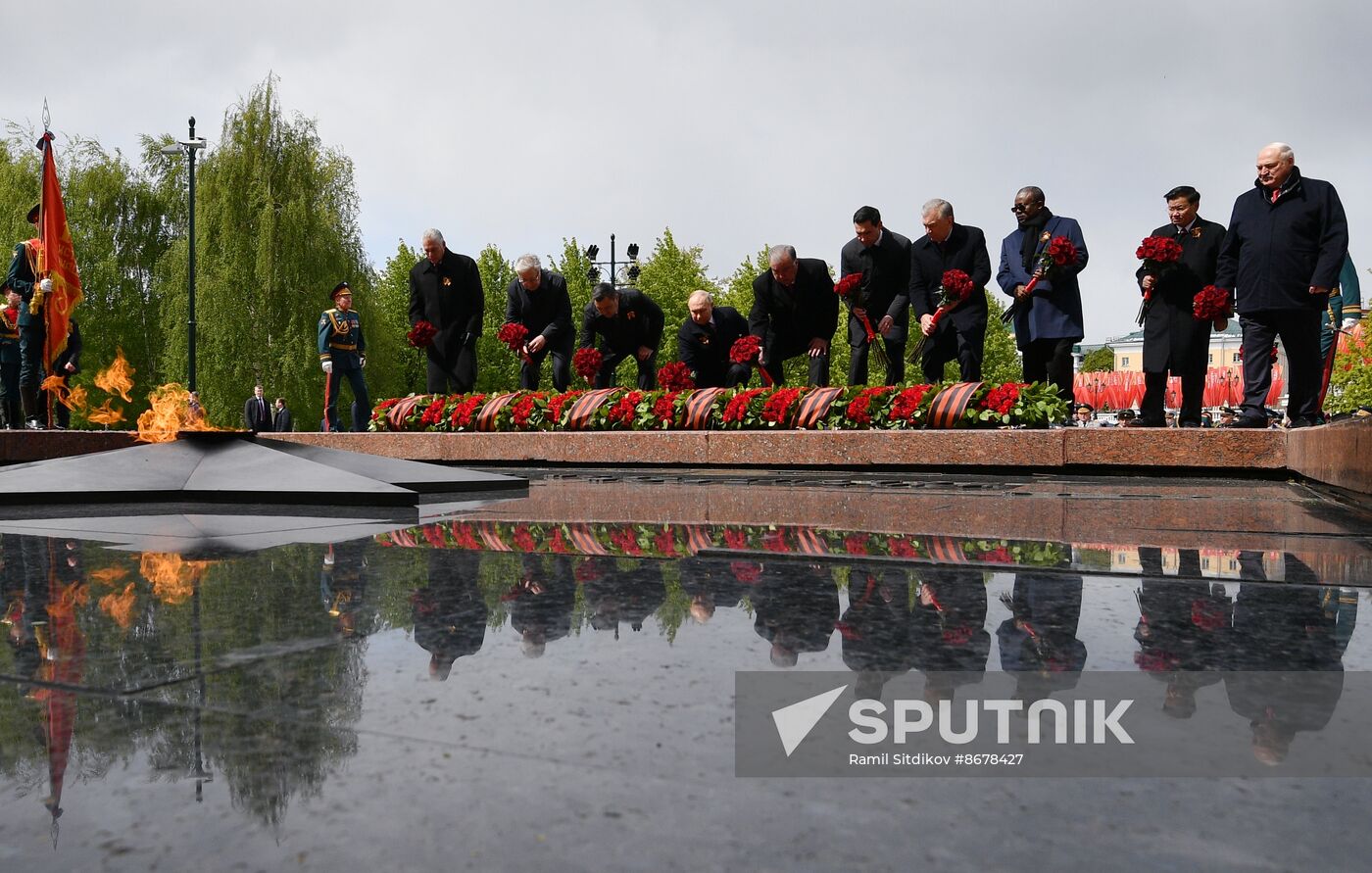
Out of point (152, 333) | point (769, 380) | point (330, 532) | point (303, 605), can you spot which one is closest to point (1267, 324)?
point (769, 380)

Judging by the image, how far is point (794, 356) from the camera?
12469mm

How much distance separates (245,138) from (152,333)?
735 centimetres

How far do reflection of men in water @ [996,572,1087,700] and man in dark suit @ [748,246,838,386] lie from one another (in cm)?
945

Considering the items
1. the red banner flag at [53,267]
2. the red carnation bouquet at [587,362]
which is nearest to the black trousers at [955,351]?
the red carnation bouquet at [587,362]

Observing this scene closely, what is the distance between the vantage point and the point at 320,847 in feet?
3.72

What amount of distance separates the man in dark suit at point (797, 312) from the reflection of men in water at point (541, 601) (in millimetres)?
9084

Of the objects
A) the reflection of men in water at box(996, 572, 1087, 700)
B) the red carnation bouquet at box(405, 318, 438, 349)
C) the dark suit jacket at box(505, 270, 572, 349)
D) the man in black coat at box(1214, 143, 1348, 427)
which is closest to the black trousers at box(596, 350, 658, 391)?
the dark suit jacket at box(505, 270, 572, 349)

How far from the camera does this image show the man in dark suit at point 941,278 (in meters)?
10.6

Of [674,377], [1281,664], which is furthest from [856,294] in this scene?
[1281,664]

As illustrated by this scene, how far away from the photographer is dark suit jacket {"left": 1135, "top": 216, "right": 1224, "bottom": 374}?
937 cm

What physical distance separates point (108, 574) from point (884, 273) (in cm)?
940

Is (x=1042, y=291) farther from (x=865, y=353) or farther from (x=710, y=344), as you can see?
(x=710, y=344)

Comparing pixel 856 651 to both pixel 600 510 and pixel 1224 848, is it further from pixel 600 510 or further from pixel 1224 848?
pixel 600 510

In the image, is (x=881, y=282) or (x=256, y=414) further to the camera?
(x=256, y=414)
